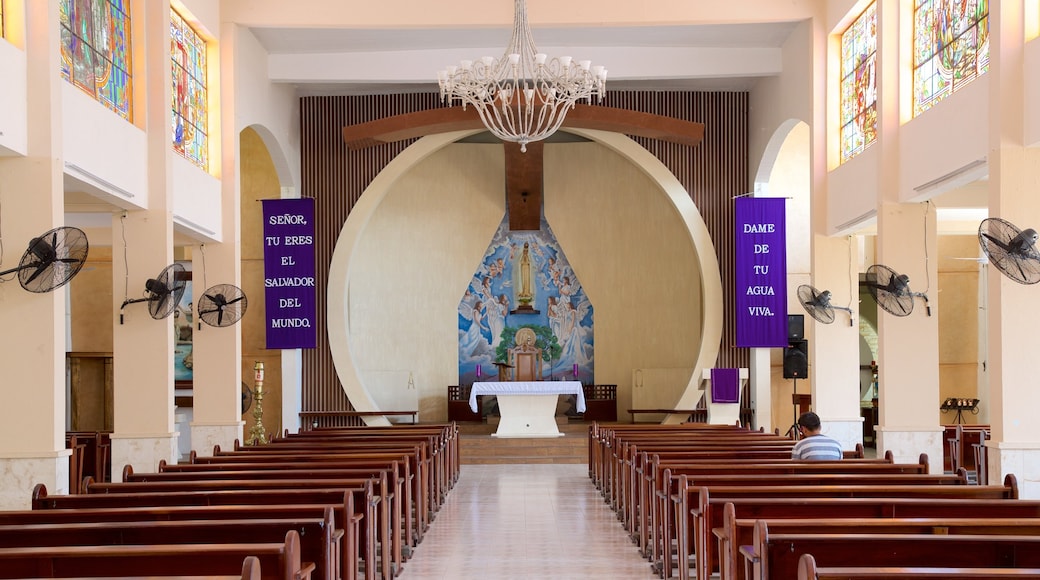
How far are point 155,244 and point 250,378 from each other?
6.80 metres

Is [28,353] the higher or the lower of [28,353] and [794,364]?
the higher

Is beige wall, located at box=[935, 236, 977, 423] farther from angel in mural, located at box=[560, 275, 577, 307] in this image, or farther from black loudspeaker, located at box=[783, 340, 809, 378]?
angel in mural, located at box=[560, 275, 577, 307]

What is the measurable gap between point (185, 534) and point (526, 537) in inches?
160

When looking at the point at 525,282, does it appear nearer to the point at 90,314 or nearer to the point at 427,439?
the point at 90,314

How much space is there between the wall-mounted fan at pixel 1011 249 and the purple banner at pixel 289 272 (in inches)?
358

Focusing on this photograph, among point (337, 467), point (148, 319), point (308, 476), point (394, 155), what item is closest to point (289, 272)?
point (394, 155)

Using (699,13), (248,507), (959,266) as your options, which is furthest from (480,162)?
(248,507)

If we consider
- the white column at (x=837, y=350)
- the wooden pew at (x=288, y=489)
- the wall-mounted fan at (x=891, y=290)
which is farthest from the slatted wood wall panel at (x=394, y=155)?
the wooden pew at (x=288, y=489)

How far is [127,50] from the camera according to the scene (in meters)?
10.2

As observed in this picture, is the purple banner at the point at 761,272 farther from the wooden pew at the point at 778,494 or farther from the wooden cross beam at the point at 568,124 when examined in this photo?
A: the wooden pew at the point at 778,494

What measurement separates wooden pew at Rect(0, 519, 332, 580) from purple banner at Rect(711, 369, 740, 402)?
1025cm

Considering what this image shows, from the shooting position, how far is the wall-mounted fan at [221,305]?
11242 millimetres

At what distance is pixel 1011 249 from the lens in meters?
6.93

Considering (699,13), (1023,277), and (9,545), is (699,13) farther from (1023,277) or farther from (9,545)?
(9,545)
